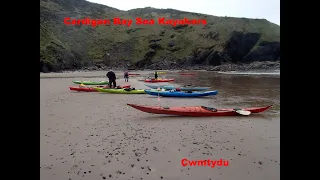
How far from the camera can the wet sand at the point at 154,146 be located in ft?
16.1

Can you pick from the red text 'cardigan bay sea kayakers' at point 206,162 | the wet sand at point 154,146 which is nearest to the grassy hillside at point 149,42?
the wet sand at point 154,146

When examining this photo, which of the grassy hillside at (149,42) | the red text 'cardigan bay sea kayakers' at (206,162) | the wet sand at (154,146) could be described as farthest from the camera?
the grassy hillside at (149,42)

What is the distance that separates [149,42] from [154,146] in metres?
93.6

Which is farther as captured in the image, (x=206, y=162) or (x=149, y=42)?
(x=149, y=42)

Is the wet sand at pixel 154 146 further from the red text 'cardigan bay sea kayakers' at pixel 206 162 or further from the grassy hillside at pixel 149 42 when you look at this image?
the grassy hillside at pixel 149 42

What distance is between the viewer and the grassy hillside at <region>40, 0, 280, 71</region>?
250 ft

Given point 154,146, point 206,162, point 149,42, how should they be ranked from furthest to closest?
point 149,42, point 154,146, point 206,162

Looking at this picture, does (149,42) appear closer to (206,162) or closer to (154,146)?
(154,146)

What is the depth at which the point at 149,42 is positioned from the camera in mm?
97750

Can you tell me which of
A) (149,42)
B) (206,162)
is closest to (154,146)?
(206,162)

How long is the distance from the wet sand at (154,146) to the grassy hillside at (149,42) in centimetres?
5677

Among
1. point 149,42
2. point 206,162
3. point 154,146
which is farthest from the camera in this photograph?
point 149,42
